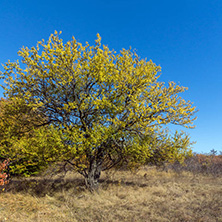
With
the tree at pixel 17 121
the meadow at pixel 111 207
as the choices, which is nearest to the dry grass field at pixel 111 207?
the meadow at pixel 111 207

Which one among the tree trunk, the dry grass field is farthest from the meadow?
the tree trunk

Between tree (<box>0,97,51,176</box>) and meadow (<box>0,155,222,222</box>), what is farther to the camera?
tree (<box>0,97,51,176</box>)

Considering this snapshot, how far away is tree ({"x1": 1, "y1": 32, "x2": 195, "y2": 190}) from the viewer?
9.42 meters

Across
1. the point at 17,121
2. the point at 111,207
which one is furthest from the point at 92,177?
the point at 17,121

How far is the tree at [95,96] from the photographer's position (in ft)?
30.9

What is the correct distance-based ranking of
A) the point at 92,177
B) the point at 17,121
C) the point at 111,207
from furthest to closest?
the point at 92,177 → the point at 17,121 → the point at 111,207

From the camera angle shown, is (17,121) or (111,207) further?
(17,121)

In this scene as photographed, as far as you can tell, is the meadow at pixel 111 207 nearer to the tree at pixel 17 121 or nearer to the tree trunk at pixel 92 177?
the tree trunk at pixel 92 177

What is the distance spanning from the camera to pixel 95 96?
9.69 meters

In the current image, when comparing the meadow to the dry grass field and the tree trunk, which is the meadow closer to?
the dry grass field

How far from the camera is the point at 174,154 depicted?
10.5m

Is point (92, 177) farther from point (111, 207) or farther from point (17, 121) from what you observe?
point (17, 121)

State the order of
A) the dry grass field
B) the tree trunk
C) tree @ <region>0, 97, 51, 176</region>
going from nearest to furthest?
the dry grass field → tree @ <region>0, 97, 51, 176</region> → the tree trunk

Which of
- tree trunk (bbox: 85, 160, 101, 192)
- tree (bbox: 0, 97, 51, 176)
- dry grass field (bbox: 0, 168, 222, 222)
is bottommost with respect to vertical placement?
dry grass field (bbox: 0, 168, 222, 222)
